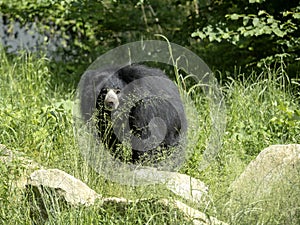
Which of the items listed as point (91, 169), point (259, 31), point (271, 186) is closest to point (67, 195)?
point (91, 169)

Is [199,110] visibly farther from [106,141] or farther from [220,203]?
[220,203]

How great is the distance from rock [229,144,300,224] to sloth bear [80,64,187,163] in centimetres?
88

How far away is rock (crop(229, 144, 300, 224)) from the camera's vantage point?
371 cm

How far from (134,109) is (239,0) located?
8.00ft

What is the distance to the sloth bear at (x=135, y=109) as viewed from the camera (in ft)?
17.0

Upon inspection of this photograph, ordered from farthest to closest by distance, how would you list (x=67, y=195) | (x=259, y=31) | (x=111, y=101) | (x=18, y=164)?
(x=259, y=31) < (x=111, y=101) < (x=18, y=164) < (x=67, y=195)

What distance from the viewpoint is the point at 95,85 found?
5410mm

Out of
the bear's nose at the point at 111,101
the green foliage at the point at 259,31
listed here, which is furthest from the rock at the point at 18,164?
the green foliage at the point at 259,31

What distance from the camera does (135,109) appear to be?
5.29m

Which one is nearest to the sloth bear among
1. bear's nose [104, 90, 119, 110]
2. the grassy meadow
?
bear's nose [104, 90, 119, 110]

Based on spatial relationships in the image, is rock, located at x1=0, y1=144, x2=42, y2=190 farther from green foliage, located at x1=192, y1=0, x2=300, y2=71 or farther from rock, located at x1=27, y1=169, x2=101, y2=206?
green foliage, located at x1=192, y1=0, x2=300, y2=71

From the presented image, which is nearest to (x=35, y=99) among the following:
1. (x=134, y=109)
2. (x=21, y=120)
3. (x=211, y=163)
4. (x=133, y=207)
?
(x=21, y=120)

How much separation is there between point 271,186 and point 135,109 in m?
1.61

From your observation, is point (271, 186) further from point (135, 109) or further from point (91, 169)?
point (135, 109)
